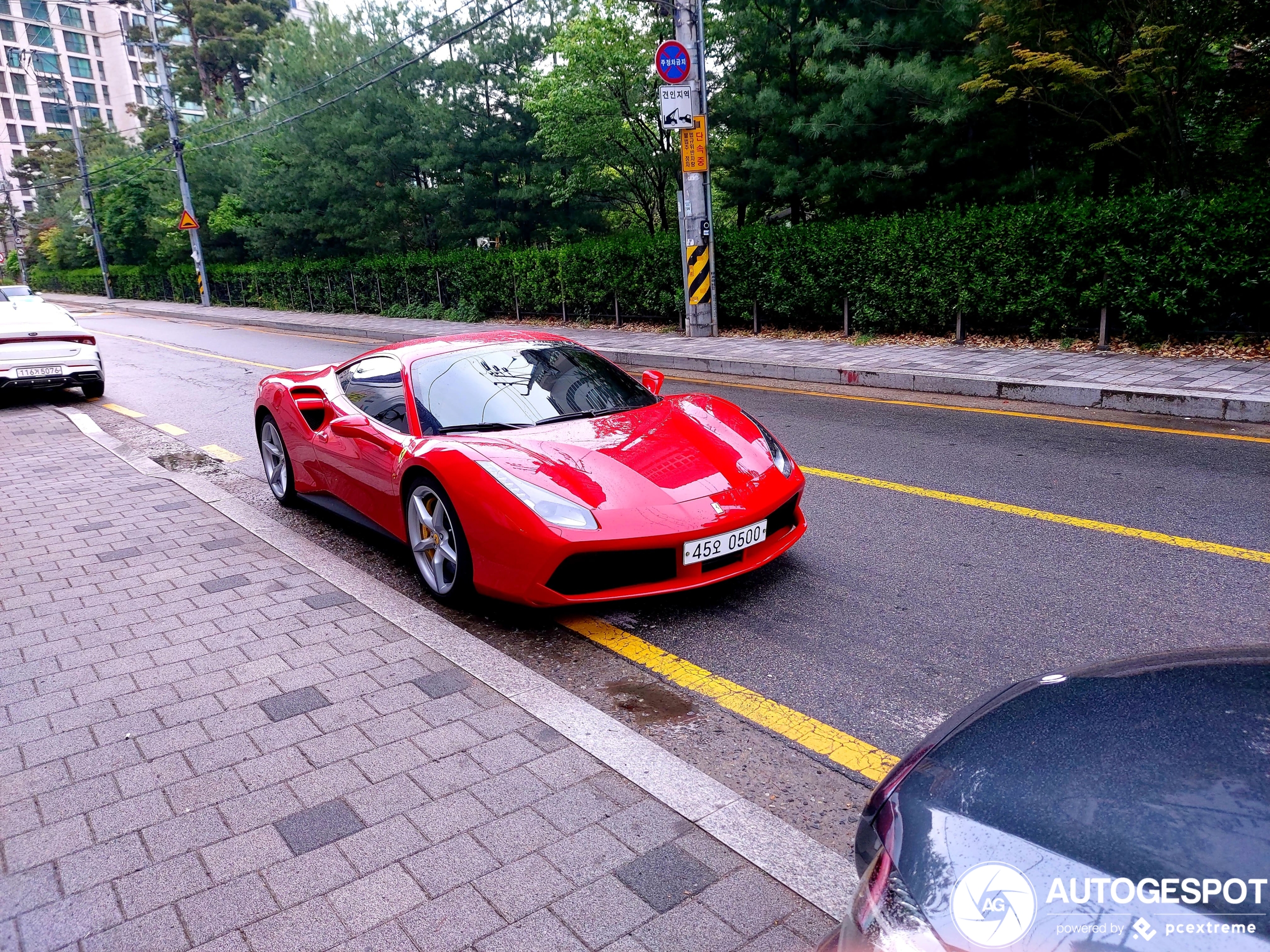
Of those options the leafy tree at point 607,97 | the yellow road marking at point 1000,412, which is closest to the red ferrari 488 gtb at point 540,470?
the yellow road marking at point 1000,412

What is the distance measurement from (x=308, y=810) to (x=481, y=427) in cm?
223

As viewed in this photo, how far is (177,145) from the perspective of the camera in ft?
115

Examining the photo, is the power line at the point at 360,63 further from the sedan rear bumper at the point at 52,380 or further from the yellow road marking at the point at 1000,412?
the yellow road marking at the point at 1000,412

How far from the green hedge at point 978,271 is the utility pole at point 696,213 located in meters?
0.53

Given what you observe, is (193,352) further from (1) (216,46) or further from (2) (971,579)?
(1) (216,46)

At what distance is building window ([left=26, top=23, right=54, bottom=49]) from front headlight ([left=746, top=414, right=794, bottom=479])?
11844 cm

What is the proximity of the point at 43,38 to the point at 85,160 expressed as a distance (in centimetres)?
6216

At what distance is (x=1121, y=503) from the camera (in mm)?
5328

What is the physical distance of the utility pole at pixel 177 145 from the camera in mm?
33500

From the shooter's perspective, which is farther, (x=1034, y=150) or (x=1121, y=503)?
(x=1034, y=150)

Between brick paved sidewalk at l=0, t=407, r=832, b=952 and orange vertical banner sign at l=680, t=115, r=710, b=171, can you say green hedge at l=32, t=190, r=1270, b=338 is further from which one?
brick paved sidewalk at l=0, t=407, r=832, b=952

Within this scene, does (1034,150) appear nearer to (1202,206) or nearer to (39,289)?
(1202,206)

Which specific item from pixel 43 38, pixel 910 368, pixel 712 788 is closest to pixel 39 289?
pixel 43 38

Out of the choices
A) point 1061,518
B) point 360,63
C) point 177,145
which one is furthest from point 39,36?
point 1061,518
